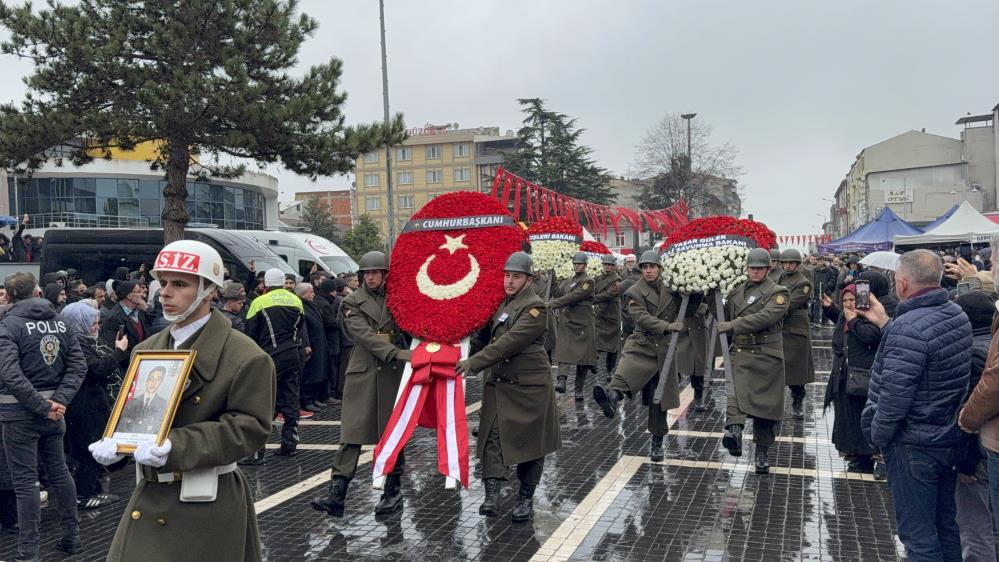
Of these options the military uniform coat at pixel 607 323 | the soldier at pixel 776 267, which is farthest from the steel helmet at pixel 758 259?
the military uniform coat at pixel 607 323

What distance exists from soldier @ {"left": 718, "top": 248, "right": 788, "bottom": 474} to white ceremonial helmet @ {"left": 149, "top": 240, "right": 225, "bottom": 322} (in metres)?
5.35

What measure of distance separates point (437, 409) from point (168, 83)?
11.2 m

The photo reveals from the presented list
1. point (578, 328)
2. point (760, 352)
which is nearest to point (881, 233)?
point (578, 328)

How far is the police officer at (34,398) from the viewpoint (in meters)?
5.51

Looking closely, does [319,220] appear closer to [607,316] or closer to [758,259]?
[607,316]

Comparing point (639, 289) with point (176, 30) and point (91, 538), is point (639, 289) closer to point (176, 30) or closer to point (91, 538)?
point (91, 538)

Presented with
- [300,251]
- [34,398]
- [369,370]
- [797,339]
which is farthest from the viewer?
[300,251]

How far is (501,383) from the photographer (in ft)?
20.9

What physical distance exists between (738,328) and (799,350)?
325 cm

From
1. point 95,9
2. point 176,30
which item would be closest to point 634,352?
point 176,30

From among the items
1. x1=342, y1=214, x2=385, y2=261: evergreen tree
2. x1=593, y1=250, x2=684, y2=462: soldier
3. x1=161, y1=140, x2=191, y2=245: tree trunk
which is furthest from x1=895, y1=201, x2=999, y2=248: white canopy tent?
x1=342, y1=214, x2=385, y2=261: evergreen tree

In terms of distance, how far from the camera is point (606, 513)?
20.5ft

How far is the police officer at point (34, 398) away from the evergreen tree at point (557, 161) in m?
43.7

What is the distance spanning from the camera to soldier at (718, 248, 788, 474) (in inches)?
290
